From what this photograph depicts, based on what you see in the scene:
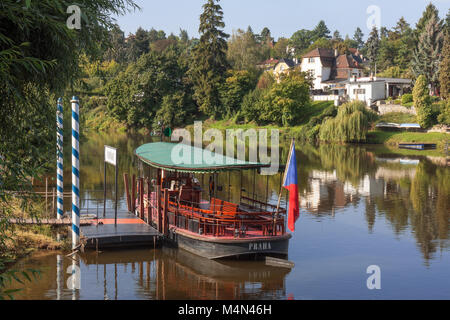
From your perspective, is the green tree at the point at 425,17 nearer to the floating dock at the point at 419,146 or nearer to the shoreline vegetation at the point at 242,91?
the shoreline vegetation at the point at 242,91

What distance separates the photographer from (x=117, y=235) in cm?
1886

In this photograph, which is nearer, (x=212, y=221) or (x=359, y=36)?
(x=212, y=221)

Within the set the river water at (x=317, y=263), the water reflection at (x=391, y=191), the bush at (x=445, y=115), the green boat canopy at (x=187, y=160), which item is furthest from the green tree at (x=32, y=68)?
the bush at (x=445, y=115)

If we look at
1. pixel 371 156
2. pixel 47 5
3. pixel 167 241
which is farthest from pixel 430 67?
pixel 47 5

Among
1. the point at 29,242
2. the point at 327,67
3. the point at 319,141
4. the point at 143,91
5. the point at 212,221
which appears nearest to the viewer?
the point at 212,221

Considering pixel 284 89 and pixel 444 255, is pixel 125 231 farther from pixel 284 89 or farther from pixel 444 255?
pixel 284 89

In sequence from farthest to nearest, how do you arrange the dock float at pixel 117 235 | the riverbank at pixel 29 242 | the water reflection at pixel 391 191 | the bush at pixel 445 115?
the bush at pixel 445 115
the water reflection at pixel 391 191
the dock float at pixel 117 235
the riverbank at pixel 29 242

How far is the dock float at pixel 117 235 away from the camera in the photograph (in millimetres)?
18516

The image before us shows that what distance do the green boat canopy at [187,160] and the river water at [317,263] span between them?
215 centimetres

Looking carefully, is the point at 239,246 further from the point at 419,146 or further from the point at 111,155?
the point at 419,146

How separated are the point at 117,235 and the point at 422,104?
56.9 metres

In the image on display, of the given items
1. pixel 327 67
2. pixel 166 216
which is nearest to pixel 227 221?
pixel 166 216

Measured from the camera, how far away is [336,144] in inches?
2574

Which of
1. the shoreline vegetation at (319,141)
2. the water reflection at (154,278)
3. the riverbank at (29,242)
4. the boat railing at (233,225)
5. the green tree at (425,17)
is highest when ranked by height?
the green tree at (425,17)
